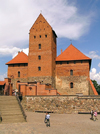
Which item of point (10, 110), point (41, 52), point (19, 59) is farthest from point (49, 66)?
point (10, 110)

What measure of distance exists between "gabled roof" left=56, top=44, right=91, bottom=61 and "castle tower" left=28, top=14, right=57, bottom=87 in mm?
2265

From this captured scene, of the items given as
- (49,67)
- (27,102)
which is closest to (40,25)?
(49,67)

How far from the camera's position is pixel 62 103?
23875 millimetres

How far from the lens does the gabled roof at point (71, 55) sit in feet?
108

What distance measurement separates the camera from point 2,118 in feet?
55.2

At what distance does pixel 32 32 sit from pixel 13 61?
7.06 meters

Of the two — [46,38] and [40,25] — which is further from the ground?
[40,25]

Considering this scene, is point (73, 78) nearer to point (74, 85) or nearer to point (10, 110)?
point (74, 85)

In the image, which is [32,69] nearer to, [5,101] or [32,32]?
[32,32]

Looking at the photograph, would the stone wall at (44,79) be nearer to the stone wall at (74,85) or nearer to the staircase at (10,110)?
the stone wall at (74,85)

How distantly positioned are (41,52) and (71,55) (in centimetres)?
599

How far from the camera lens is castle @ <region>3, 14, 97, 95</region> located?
31344 mm

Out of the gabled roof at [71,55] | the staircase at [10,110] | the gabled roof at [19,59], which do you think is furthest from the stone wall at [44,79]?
the staircase at [10,110]

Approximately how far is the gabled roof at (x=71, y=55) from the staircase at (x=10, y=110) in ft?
47.3
